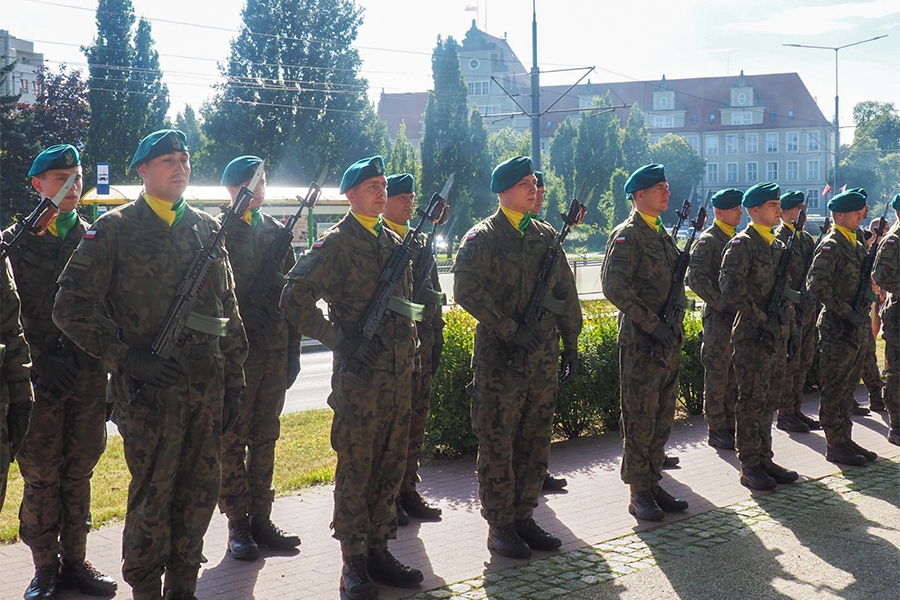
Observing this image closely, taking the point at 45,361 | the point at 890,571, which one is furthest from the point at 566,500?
the point at 45,361

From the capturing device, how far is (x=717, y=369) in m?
8.62

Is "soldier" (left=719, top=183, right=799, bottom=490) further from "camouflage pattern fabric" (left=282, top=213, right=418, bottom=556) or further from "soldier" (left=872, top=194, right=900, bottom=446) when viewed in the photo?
"camouflage pattern fabric" (left=282, top=213, right=418, bottom=556)

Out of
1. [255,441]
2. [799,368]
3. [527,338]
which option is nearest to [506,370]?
[527,338]

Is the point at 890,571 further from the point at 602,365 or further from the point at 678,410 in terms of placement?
the point at 678,410

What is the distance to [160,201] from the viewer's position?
14.9 ft

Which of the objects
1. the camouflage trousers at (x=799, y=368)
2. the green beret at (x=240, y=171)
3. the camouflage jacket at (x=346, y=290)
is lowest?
the camouflage trousers at (x=799, y=368)

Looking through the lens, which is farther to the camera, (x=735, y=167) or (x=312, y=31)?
(x=735, y=167)

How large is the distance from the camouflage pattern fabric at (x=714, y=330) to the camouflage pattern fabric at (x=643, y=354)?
50.9 inches

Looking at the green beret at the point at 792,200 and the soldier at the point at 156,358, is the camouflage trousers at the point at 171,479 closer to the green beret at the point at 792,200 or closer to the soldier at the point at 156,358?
the soldier at the point at 156,358

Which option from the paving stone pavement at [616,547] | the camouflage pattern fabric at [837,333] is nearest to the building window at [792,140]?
the camouflage pattern fabric at [837,333]

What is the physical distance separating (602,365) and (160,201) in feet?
17.6

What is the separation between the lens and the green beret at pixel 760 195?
7.44 meters

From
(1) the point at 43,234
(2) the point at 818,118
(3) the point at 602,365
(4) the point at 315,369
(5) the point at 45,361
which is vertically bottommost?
(4) the point at 315,369

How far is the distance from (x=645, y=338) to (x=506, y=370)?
3.98 feet
